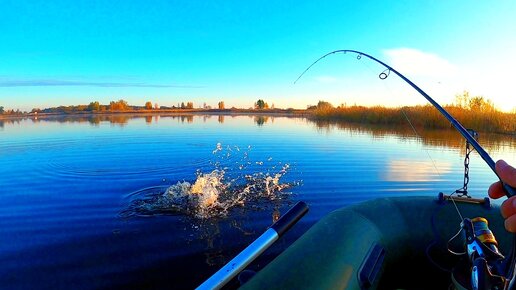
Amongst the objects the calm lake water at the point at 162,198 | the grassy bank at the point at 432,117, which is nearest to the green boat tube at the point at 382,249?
the calm lake water at the point at 162,198

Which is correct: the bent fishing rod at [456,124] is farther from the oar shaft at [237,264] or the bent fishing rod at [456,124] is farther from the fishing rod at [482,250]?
the oar shaft at [237,264]

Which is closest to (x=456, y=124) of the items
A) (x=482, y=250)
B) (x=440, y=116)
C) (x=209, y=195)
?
(x=482, y=250)

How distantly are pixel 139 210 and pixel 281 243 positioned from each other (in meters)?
2.88

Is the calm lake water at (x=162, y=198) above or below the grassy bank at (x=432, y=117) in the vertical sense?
A: below

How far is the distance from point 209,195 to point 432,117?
2561 centimetres

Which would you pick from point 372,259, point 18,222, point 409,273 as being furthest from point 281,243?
point 18,222

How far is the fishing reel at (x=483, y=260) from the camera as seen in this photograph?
1.52 m

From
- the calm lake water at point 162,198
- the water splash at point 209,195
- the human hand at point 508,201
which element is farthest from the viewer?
the water splash at point 209,195

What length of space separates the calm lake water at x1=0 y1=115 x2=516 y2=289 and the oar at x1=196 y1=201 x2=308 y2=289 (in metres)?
1.96

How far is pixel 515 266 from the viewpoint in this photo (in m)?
1.35

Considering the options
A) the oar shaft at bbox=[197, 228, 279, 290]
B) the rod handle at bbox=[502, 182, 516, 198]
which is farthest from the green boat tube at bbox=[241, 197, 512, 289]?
the rod handle at bbox=[502, 182, 516, 198]

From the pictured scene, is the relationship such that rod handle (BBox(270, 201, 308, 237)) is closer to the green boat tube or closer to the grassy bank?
the green boat tube

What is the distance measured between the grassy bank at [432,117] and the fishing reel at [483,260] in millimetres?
15125

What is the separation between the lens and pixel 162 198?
664 centimetres
